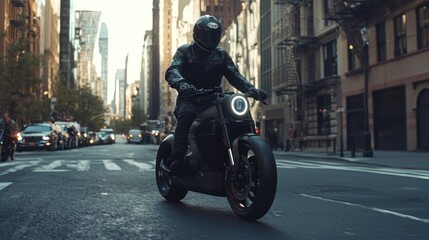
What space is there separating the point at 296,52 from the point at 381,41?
9.79 meters

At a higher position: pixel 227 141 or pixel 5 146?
pixel 227 141

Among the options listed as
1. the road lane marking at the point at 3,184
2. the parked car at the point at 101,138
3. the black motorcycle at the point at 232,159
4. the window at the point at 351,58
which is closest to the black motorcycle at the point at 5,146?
the road lane marking at the point at 3,184

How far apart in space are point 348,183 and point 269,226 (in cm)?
481

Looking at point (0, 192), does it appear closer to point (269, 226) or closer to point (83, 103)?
point (269, 226)

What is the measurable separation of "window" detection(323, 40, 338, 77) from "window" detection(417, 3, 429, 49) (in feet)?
27.6

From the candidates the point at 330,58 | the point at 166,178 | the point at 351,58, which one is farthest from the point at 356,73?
the point at 166,178

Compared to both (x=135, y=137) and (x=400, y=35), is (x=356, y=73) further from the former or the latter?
(x=135, y=137)

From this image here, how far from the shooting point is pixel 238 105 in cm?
480

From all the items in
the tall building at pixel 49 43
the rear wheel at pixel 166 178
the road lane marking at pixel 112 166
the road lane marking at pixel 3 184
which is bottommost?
the road lane marking at pixel 3 184

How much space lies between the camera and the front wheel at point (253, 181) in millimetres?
4395

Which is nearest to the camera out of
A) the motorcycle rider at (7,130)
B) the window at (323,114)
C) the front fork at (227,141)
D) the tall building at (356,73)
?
the front fork at (227,141)

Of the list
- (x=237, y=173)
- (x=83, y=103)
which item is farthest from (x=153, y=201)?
(x=83, y=103)

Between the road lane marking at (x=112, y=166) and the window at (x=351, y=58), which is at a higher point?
the window at (x=351, y=58)

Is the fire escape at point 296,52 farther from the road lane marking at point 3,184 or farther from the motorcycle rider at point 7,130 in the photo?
the road lane marking at point 3,184
